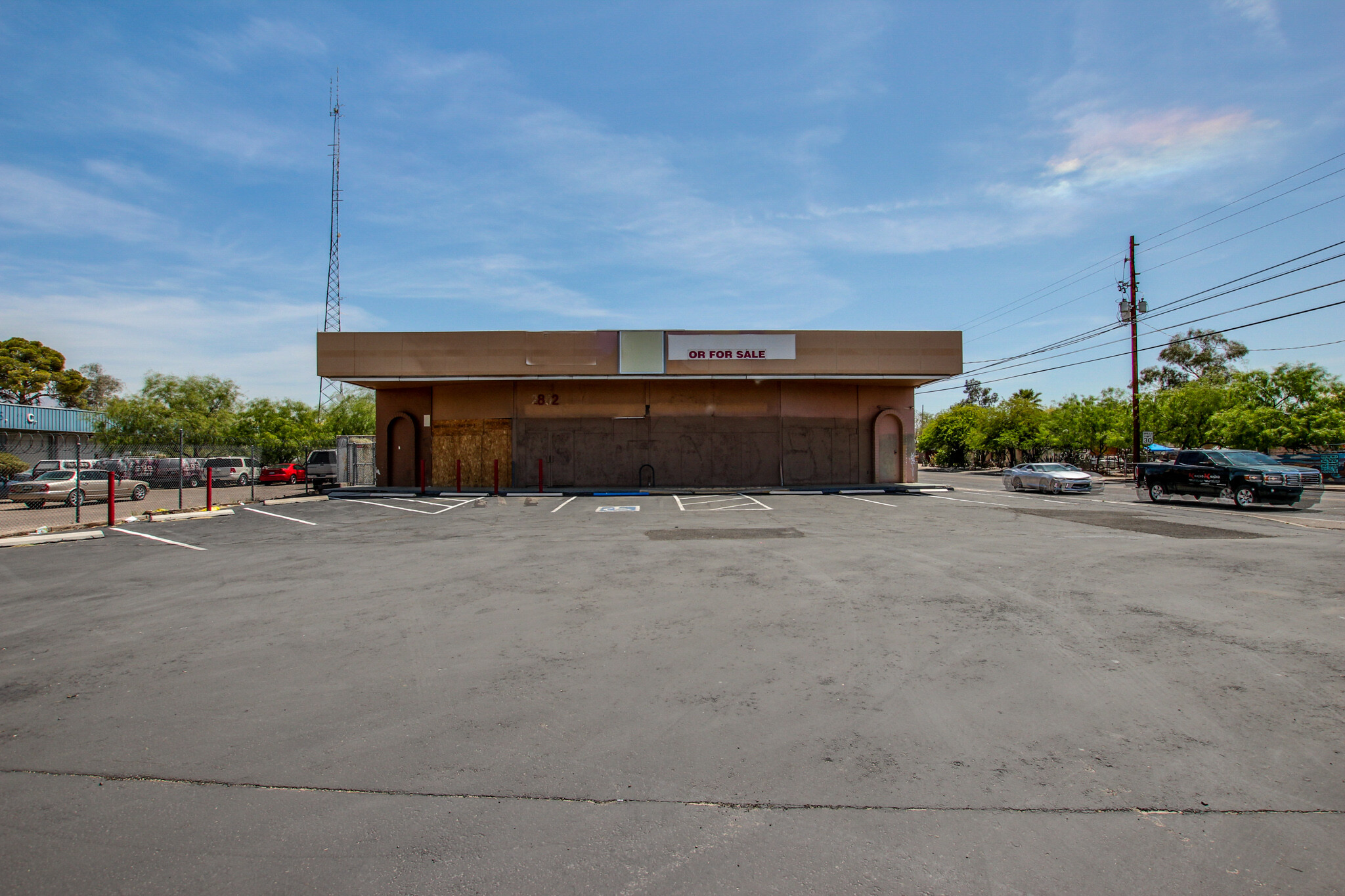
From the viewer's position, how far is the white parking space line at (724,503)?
19.6 m

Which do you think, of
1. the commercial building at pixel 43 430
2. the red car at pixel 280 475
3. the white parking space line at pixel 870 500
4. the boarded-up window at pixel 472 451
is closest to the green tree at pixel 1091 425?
the white parking space line at pixel 870 500

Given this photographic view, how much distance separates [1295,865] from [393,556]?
36.2ft

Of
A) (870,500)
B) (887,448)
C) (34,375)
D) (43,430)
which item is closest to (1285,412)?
(887,448)

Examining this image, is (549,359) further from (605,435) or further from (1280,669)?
(1280,669)

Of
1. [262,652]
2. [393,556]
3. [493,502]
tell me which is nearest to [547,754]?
[262,652]

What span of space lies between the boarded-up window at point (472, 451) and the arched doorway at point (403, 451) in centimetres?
92

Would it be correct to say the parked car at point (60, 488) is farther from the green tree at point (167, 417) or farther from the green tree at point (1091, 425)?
the green tree at point (1091, 425)

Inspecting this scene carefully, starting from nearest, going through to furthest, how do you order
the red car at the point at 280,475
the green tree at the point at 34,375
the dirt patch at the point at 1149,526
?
1. the dirt patch at the point at 1149,526
2. the red car at the point at 280,475
3. the green tree at the point at 34,375

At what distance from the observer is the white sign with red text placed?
26328 millimetres

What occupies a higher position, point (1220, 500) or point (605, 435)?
point (605, 435)

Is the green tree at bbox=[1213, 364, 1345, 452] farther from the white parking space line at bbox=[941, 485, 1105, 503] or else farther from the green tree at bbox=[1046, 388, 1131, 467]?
the white parking space line at bbox=[941, 485, 1105, 503]

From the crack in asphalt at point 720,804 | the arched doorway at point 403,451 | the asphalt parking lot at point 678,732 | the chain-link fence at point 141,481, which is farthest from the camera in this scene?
the arched doorway at point 403,451

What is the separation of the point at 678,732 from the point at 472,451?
25.7m

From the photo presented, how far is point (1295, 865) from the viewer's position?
114 inches
